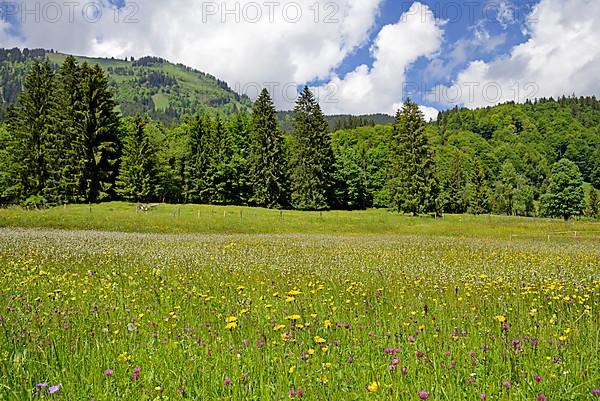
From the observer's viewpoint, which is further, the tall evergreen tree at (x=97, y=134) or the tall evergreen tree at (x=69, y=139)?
the tall evergreen tree at (x=97, y=134)

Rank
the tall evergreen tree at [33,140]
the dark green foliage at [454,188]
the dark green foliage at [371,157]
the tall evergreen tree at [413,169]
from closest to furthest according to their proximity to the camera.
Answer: the tall evergreen tree at [33,140] < the tall evergreen tree at [413,169] < the dark green foliage at [371,157] < the dark green foliage at [454,188]

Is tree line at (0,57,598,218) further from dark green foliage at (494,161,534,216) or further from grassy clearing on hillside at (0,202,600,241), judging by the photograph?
dark green foliage at (494,161,534,216)

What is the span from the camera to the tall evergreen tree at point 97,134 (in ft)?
177

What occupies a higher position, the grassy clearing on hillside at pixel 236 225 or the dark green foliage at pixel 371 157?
the dark green foliage at pixel 371 157

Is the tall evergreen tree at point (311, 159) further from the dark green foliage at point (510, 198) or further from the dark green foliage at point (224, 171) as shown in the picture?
the dark green foliage at point (510, 198)

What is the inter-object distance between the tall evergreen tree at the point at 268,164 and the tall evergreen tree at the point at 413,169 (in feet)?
57.4

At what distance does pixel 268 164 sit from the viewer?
6738 cm

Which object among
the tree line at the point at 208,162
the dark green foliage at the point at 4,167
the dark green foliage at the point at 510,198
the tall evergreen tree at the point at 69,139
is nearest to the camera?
the tall evergreen tree at the point at 69,139

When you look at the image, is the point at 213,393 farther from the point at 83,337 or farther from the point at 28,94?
the point at 28,94

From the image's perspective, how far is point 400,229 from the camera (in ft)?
129

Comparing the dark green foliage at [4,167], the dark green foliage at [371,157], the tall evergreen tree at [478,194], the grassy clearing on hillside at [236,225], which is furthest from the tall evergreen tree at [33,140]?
the tall evergreen tree at [478,194]

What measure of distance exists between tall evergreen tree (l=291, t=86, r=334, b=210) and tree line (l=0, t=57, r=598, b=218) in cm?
17

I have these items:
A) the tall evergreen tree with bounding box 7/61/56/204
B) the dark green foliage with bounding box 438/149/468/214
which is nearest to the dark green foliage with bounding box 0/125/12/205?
the tall evergreen tree with bounding box 7/61/56/204

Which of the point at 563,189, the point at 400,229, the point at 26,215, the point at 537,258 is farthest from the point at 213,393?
the point at 563,189
